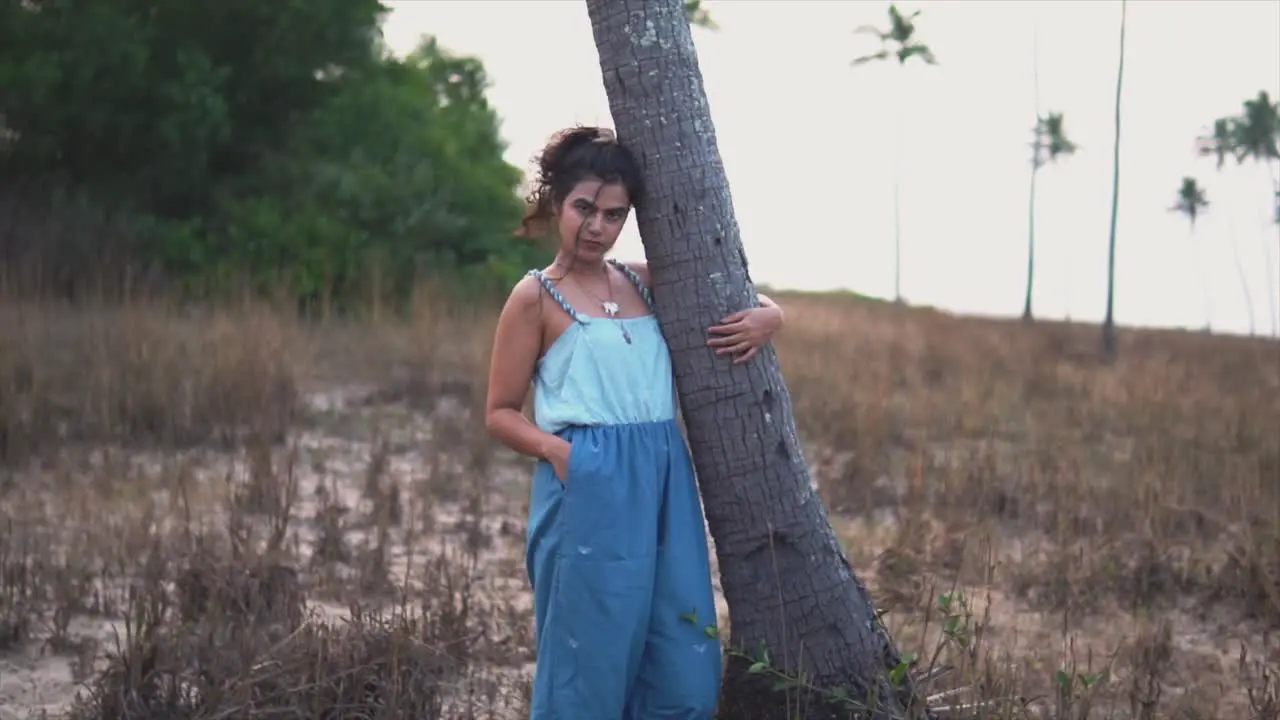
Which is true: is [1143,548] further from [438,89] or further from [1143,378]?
[438,89]

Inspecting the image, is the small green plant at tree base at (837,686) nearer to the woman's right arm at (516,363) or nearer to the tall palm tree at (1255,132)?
the woman's right arm at (516,363)

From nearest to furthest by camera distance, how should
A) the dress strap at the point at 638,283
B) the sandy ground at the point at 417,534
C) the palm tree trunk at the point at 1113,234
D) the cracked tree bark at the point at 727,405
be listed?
the cracked tree bark at the point at 727,405, the dress strap at the point at 638,283, the sandy ground at the point at 417,534, the palm tree trunk at the point at 1113,234

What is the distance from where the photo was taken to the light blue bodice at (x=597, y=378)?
127 inches

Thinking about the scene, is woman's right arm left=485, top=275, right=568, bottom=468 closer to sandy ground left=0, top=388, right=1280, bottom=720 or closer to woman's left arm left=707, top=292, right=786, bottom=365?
woman's left arm left=707, top=292, right=786, bottom=365

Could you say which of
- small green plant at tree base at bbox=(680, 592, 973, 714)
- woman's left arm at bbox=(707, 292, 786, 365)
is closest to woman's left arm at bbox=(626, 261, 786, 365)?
woman's left arm at bbox=(707, 292, 786, 365)

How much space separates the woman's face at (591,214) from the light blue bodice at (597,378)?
0.14 metres

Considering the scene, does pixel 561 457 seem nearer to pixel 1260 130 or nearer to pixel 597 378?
pixel 597 378

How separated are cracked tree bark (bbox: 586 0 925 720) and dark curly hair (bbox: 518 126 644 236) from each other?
0.24ft

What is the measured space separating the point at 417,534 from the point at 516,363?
3240 mm

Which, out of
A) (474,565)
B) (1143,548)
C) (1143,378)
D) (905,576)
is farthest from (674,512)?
(1143,378)

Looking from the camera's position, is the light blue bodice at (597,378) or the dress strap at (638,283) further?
the dress strap at (638,283)

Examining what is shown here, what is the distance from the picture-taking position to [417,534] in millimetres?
6305

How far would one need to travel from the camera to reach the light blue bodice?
10.6ft

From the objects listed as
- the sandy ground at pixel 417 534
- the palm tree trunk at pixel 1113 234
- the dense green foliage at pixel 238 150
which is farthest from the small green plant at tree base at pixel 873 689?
the palm tree trunk at pixel 1113 234
